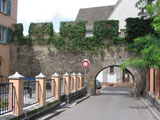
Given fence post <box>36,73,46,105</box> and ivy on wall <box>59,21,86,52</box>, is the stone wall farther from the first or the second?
fence post <box>36,73,46,105</box>

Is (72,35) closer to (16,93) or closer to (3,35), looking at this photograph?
(3,35)

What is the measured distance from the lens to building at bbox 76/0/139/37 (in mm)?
30812

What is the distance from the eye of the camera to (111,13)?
32.4 m

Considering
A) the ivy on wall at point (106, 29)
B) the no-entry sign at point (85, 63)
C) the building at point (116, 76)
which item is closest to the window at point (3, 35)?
the no-entry sign at point (85, 63)

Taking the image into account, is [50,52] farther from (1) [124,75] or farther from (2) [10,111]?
(1) [124,75]

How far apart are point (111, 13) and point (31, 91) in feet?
82.9

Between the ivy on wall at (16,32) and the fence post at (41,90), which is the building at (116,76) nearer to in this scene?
the ivy on wall at (16,32)

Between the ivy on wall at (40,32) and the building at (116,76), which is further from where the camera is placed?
the building at (116,76)

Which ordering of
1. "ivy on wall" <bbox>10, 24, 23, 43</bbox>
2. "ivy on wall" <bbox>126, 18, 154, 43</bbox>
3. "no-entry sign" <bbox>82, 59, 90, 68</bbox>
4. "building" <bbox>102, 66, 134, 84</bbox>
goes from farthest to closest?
"building" <bbox>102, 66, 134, 84</bbox> → "ivy on wall" <bbox>10, 24, 23, 43</bbox> → "no-entry sign" <bbox>82, 59, 90, 68</bbox> → "ivy on wall" <bbox>126, 18, 154, 43</bbox>

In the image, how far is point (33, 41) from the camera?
58.6ft

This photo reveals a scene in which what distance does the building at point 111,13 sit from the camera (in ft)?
101

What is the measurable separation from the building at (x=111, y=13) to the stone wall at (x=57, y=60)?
38.7ft

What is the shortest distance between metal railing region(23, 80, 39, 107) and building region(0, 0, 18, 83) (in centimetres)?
813

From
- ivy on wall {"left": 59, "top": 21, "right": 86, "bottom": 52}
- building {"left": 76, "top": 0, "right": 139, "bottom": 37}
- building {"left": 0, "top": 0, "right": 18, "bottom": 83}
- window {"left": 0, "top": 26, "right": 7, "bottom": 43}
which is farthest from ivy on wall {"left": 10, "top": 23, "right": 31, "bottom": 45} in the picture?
building {"left": 76, "top": 0, "right": 139, "bottom": 37}
